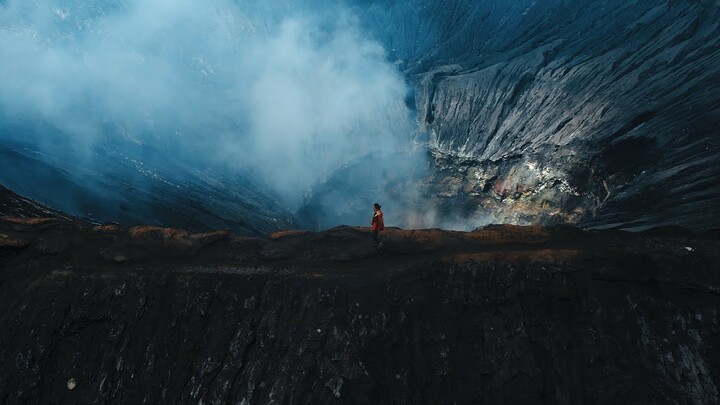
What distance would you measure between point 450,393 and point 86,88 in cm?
4403

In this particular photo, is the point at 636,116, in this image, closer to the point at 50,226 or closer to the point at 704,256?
the point at 704,256

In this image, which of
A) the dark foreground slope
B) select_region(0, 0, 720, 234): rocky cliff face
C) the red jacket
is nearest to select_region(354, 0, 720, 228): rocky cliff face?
select_region(0, 0, 720, 234): rocky cliff face

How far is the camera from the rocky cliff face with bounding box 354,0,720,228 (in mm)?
21312

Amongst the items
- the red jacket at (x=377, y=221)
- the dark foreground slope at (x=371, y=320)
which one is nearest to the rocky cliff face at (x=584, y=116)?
the dark foreground slope at (x=371, y=320)

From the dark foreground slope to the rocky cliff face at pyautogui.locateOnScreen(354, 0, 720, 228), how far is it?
676cm

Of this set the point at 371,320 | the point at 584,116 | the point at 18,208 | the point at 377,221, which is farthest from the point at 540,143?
the point at 18,208

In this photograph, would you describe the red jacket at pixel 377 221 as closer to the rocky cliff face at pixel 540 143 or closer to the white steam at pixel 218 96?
the rocky cliff face at pixel 540 143

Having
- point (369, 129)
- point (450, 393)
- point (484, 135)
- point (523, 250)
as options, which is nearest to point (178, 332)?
point (450, 393)

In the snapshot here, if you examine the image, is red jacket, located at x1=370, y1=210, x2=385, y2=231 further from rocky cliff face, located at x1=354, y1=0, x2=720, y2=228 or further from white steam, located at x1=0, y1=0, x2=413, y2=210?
white steam, located at x1=0, y1=0, x2=413, y2=210

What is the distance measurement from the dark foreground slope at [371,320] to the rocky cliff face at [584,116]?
6763mm

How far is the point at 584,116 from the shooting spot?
30.0 m

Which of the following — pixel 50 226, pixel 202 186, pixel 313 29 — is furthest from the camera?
pixel 313 29

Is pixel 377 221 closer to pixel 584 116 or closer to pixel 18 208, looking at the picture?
pixel 18 208

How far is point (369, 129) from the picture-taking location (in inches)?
1801
